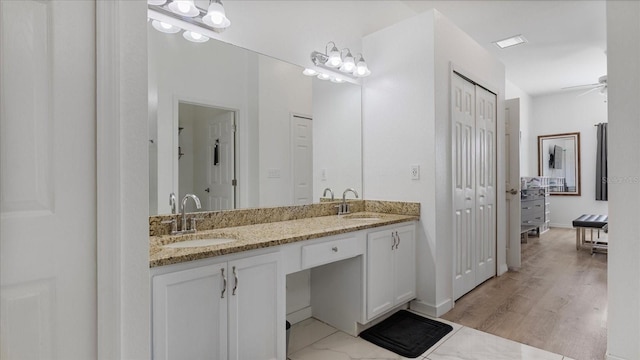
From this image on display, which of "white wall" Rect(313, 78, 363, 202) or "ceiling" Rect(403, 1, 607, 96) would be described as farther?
"ceiling" Rect(403, 1, 607, 96)

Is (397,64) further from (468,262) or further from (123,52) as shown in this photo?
(123,52)

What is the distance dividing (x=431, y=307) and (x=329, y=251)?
3.82 feet

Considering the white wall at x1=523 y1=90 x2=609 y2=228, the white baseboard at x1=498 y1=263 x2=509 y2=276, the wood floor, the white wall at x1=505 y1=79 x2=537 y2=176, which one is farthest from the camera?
the white wall at x1=505 y1=79 x2=537 y2=176

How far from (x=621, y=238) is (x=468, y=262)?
1.38m

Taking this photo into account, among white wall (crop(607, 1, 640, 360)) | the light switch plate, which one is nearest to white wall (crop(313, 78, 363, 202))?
the light switch plate

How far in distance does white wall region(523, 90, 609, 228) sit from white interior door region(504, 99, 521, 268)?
3.80 meters

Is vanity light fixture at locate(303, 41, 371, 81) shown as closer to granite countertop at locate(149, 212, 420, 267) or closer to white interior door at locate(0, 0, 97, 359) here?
granite countertop at locate(149, 212, 420, 267)

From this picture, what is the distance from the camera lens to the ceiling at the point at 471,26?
2375mm

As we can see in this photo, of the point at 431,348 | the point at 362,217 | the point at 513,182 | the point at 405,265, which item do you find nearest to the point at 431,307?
the point at 405,265

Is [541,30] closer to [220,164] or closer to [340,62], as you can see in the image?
[340,62]

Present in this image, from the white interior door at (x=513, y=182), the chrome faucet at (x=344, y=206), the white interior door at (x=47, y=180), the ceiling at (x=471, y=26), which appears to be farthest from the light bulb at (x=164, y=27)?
the white interior door at (x=513, y=182)

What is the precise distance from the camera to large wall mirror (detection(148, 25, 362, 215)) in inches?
76.3

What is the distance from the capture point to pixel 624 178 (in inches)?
74.2

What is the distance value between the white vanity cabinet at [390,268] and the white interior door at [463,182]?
0.52 metres
